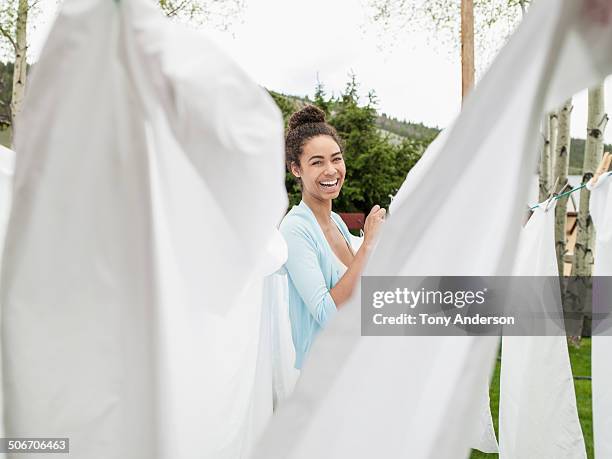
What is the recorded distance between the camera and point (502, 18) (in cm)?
819

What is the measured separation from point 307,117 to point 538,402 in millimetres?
1472

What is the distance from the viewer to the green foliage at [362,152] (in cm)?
1290

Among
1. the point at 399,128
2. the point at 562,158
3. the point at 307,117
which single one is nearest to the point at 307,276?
the point at 307,117

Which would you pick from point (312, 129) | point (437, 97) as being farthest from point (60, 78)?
point (437, 97)

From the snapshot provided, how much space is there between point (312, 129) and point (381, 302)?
4.67 feet

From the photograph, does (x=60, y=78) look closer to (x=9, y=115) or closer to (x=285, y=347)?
(x=285, y=347)

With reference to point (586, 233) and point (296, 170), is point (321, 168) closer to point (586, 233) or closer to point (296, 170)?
point (296, 170)

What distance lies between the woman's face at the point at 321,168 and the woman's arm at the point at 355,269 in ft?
0.91

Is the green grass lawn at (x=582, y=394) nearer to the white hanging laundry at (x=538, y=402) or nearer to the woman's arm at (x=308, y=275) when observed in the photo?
the white hanging laundry at (x=538, y=402)

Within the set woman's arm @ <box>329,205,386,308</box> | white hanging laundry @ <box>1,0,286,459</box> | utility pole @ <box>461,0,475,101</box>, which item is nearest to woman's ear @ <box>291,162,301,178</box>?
woman's arm @ <box>329,205,386,308</box>

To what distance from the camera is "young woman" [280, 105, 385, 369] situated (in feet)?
6.21

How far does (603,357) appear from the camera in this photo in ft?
7.56

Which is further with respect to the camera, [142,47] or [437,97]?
A: [437,97]

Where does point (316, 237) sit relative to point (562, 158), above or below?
below
